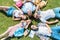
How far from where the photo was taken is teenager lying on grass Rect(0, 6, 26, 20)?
5.75m

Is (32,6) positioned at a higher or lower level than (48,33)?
higher

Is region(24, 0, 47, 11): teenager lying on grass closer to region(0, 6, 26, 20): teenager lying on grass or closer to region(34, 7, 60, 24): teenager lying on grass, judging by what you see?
region(34, 7, 60, 24): teenager lying on grass

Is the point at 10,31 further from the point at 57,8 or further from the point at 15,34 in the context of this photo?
the point at 57,8

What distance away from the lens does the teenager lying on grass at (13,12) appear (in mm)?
5752

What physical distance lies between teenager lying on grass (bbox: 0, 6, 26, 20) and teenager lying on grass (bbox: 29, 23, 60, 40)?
35 cm

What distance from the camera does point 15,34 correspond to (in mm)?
5551

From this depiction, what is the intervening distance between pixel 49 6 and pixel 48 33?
2.33 ft

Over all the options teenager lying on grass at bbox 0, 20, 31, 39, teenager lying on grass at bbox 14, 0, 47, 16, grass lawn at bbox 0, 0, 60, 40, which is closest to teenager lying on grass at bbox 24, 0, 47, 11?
teenager lying on grass at bbox 14, 0, 47, 16

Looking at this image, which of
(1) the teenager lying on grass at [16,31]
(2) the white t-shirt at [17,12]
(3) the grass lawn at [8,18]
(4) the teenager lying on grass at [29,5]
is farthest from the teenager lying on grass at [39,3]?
(1) the teenager lying on grass at [16,31]

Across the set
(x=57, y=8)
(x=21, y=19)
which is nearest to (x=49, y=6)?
(x=57, y=8)

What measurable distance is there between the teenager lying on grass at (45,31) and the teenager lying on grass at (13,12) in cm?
35

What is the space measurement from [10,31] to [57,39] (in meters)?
0.87

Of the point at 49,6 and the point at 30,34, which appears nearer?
the point at 30,34

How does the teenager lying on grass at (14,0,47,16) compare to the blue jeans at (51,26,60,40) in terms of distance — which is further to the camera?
the teenager lying on grass at (14,0,47,16)
